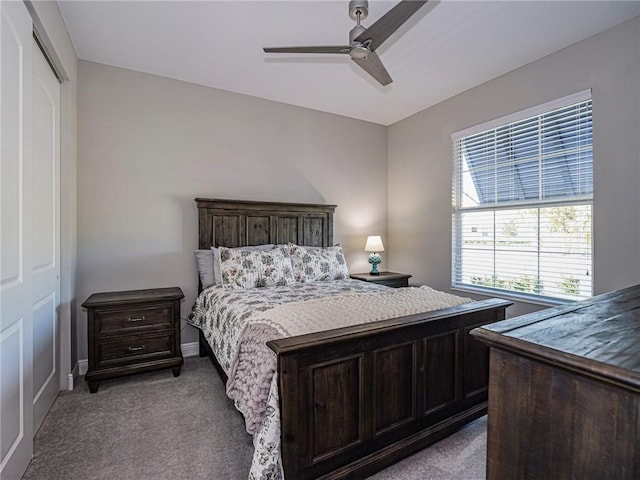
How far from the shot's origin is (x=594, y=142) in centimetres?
267

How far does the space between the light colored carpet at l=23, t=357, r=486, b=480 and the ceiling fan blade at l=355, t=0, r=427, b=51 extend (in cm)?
239

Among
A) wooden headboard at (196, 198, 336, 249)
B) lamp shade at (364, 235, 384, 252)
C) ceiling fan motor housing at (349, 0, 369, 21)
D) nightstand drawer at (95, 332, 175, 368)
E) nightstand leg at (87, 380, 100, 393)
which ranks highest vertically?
ceiling fan motor housing at (349, 0, 369, 21)

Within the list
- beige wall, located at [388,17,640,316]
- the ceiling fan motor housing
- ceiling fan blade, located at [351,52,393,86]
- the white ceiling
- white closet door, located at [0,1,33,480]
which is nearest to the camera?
white closet door, located at [0,1,33,480]

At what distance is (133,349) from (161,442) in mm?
1005

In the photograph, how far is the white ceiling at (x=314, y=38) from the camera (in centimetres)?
233

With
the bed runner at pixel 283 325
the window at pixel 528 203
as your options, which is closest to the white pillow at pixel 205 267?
the bed runner at pixel 283 325

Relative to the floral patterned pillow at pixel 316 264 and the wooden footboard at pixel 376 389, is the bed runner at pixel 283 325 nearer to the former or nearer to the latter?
the wooden footboard at pixel 376 389

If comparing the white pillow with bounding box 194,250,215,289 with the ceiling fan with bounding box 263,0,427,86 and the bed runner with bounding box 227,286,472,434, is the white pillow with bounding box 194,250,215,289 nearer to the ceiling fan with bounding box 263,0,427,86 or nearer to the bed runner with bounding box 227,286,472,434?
the bed runner with bounding box 227,286,472,434

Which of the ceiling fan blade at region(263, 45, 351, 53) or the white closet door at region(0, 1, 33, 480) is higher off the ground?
the ceiling fan blade at region(263, 45, 351, 53)

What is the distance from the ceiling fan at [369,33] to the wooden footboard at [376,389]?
1.60 m

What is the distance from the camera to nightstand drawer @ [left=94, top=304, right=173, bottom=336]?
2615 mm

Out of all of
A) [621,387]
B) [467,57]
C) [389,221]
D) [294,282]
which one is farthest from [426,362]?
[389,221]

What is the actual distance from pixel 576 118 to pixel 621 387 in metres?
2.97

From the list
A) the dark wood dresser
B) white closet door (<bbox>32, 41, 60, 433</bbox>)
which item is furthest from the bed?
white closet door (<bbox>32, 41, 60, 433</bbox>)
